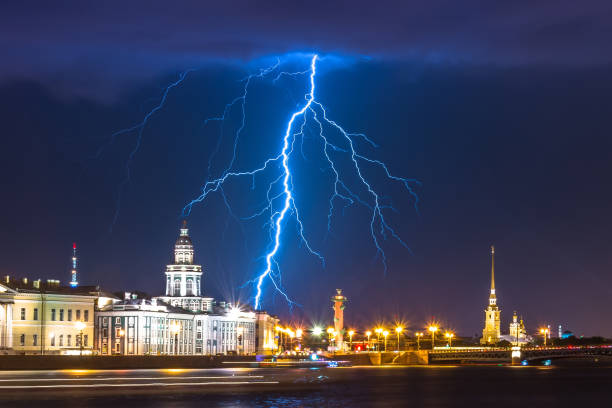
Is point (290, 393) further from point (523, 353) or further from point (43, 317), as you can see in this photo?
point (523, 353)

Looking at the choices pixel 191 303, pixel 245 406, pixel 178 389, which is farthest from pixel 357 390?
pixel 191 303

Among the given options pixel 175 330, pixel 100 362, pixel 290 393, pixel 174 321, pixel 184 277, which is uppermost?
pixel 184 277

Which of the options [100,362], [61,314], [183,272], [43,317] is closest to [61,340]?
[61,314]

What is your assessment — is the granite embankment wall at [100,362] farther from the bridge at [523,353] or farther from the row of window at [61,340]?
the bridge at [523,353]

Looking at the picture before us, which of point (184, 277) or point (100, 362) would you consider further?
point (184, 277)

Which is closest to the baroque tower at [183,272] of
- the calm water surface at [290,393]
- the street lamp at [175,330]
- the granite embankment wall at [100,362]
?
the street lamp at [175,330]

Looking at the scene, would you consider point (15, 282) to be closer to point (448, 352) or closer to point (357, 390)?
point (448, 352)
